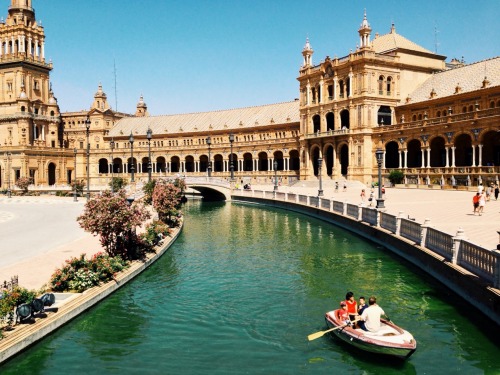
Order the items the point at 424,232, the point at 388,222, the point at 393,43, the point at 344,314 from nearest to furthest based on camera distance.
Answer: the point at 344,314 < the point at 424,232 < the point at 388,222 < the point at 393,43

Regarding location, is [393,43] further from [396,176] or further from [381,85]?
[396,176]

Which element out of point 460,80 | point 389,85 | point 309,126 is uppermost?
point 389,85

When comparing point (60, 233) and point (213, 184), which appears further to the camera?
point (213, 184)

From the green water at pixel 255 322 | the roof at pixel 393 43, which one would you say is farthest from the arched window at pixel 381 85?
the green water at pixel 255 322

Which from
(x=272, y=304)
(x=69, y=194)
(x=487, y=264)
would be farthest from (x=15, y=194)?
(x=487, y=264)

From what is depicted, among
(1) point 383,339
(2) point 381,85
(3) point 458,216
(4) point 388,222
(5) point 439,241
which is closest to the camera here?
(1) point 383,339

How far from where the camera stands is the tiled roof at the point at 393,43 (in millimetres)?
72875

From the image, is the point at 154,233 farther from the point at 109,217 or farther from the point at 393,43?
the point at 393,43

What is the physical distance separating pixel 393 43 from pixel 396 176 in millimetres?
24129

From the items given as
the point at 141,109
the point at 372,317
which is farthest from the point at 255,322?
the point at 141,109

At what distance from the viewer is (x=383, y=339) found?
11992mm

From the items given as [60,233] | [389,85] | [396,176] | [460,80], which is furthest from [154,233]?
[389,85]

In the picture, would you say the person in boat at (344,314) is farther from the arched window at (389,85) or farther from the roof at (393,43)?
the roof at (393,43)

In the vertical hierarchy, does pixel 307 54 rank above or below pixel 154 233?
above
